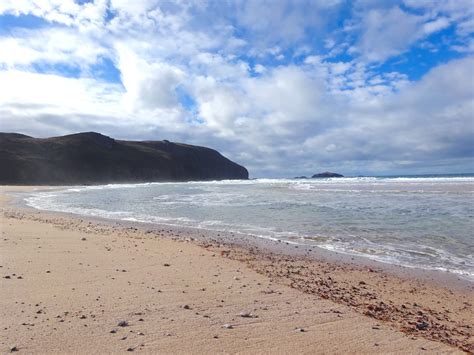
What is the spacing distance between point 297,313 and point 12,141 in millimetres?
127938

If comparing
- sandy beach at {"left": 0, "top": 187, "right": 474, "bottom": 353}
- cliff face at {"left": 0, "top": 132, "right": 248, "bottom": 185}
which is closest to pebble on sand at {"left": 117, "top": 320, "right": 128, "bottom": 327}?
sandy beach at {"left": 0, "top": 187, "right": 474, "bottom": 353}

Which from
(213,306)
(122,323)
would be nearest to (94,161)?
(213,306)

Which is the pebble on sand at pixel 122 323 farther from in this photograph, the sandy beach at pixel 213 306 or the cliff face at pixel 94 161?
the cliff face at pixel 94 161

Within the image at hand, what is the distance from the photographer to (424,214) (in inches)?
679

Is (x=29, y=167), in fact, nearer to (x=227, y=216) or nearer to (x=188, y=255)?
(x=227, y=216)

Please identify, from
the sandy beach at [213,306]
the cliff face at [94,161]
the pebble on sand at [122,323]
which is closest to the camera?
the sandy beach at [213,306]

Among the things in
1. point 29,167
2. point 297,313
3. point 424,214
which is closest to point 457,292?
point 297,313

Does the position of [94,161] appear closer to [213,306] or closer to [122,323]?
[213,306]

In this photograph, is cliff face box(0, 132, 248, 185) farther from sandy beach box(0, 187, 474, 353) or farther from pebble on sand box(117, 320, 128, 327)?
pebble on sand box(117, 320, 128, 327)

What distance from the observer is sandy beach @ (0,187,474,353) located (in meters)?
4.10

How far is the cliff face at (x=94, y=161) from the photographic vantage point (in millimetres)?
100562

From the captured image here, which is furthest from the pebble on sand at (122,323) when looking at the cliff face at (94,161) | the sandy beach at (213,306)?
the cliff face at (94,161)

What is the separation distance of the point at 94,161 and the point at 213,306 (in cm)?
13551

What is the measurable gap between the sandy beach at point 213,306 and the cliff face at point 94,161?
3941 inches
